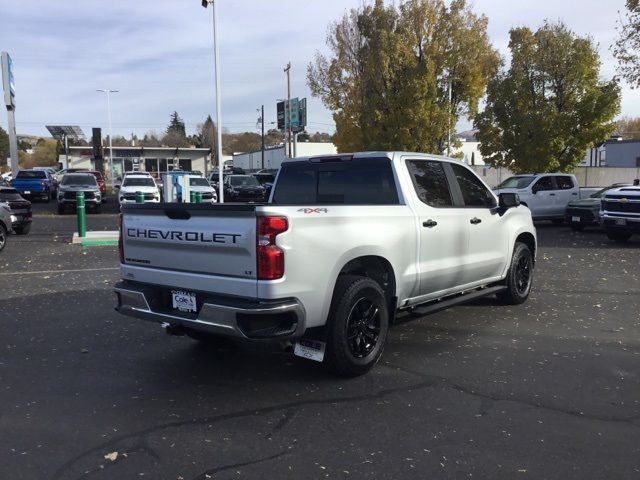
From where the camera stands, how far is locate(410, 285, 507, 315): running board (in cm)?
582

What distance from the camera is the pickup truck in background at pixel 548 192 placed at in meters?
19.9

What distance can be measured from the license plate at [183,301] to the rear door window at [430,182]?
2.51 m

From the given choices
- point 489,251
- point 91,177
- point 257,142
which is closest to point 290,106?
point 91,177

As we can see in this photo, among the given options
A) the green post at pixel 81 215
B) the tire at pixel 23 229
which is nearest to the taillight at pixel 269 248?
the green post at pixel 81 215

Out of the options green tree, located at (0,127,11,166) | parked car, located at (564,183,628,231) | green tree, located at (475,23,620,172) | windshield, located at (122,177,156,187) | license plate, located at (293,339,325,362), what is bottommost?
license plate, located at (293,339,325,362)

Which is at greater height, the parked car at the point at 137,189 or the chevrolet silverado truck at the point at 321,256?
the parked car at the point at 137,189

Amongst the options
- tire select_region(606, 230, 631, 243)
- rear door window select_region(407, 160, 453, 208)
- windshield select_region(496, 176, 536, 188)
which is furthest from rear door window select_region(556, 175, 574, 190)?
rear door window select_region(407, 160, 453, 208)

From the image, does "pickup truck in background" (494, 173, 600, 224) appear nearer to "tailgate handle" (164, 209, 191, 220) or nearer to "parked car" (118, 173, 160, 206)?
"parked car" (118, 173, 160, 206)

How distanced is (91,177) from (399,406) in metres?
25.3

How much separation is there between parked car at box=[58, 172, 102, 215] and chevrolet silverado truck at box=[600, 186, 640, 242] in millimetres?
20005

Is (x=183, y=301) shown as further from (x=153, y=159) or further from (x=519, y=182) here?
(x=153, y=159)

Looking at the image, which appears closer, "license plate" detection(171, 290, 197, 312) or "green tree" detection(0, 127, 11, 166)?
"license plate" detection(171, 290, 197, 312)

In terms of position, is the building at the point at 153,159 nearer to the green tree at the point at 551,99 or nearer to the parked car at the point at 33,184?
the parked car at the point at 33,184

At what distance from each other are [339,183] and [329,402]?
8.28 feet
